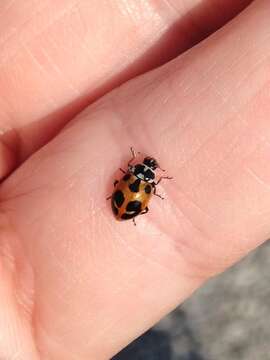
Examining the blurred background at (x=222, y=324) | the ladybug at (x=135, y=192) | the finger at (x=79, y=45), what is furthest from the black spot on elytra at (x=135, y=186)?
the blurred background at (x=222, y=324)

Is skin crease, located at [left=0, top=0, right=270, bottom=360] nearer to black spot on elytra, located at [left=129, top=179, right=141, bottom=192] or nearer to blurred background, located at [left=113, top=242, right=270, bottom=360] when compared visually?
black spot on elytra, located at [left=129, top=179, right=141, bottom=192]

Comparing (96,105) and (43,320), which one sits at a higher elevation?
(96,105)

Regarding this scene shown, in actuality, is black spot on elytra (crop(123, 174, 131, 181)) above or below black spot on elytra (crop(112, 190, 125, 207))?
above

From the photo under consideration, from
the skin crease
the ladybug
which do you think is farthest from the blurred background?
the ladybug

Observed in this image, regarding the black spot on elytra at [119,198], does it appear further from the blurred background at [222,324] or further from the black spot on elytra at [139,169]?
the blurred background at [222,324]

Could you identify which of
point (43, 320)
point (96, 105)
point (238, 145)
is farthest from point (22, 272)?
point (238, 145)

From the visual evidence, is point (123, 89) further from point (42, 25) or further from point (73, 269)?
point (73, 269)
